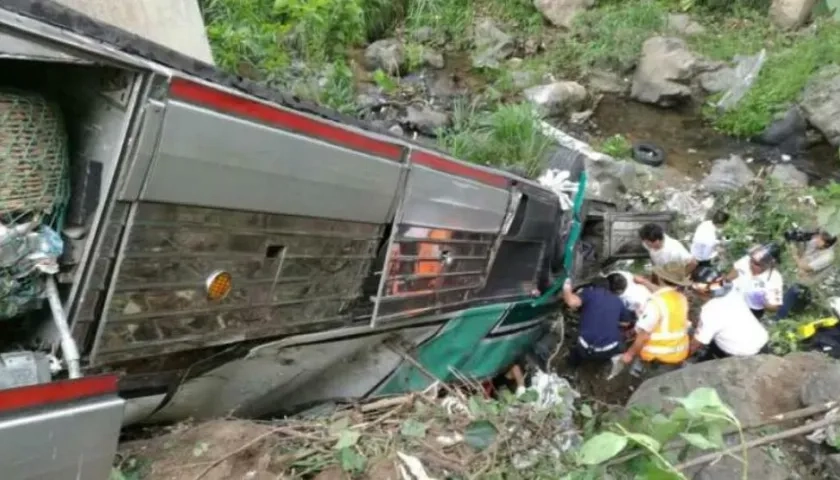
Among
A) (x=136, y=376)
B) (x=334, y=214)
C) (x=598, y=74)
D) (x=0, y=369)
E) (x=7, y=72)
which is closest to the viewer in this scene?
(x=0, y=369)

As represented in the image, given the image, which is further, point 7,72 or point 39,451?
point 7,72

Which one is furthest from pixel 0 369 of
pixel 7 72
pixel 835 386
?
pixel 835 386

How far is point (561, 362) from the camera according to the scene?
6.06m

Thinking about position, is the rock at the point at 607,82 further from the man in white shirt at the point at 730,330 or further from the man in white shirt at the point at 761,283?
the man in white shirt at the point at 730,330

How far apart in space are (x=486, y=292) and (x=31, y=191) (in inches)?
98.9

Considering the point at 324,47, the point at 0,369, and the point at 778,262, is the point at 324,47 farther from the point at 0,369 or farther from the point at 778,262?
the point at 0,369

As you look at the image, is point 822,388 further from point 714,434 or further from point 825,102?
point 825,102

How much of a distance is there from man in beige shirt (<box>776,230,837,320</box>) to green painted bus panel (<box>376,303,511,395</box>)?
3.10 metres

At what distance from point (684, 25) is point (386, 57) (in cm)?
414

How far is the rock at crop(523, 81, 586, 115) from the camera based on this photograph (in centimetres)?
912

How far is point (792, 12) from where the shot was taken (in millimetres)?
10734

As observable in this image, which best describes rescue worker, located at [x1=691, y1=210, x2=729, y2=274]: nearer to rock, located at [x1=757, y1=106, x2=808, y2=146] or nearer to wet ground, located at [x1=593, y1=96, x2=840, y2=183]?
wet ground, located at [x1=593, y1=96, x2=840, y2=183]

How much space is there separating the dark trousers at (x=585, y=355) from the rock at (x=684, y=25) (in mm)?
6300

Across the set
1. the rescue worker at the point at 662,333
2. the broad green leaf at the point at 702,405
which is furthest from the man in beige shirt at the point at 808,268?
the broad green leaf at the point at 702,405
